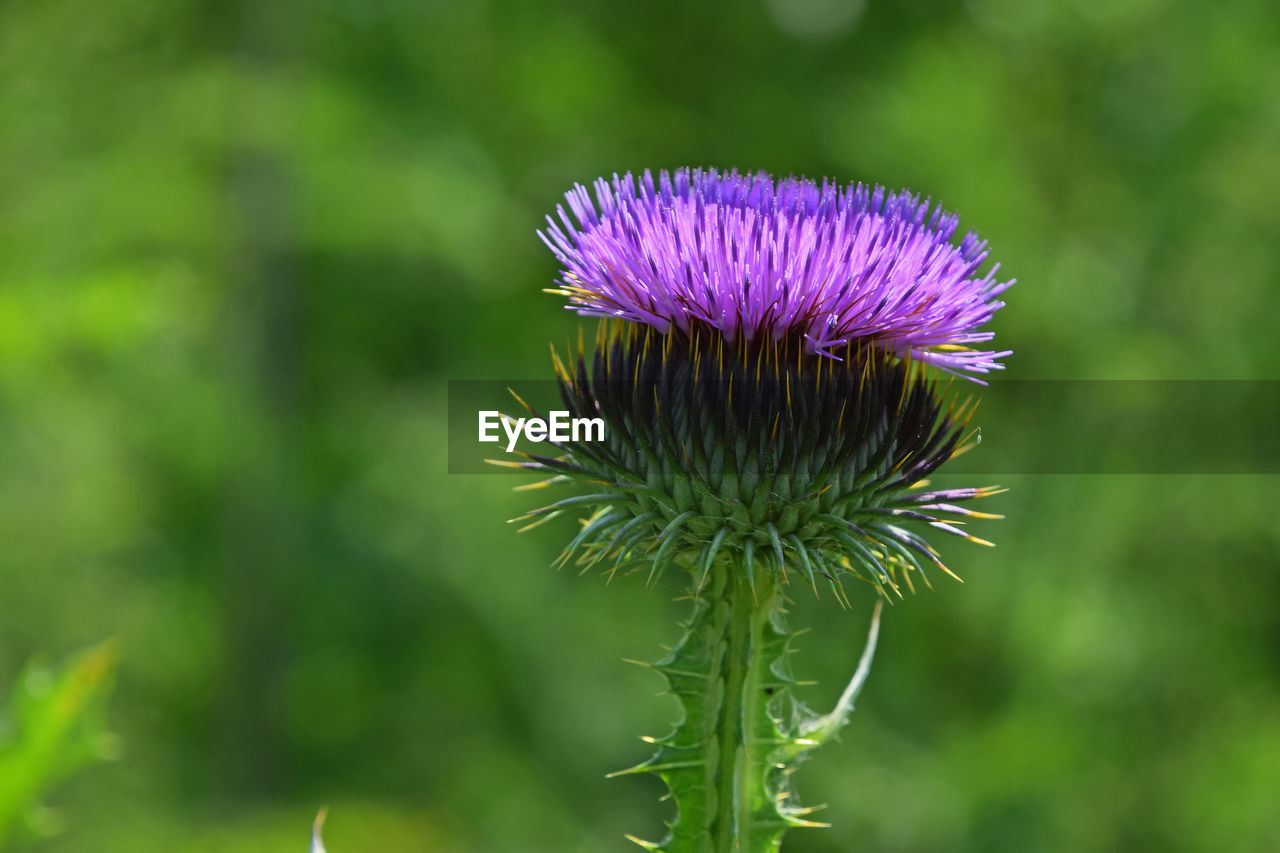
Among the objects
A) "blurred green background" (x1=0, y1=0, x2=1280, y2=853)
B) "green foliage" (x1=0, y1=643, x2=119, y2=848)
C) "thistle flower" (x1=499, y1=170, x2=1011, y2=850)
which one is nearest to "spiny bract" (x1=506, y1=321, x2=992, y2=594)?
"thistle flower" (x1=499, y1=170, x2=1011, y2=850)

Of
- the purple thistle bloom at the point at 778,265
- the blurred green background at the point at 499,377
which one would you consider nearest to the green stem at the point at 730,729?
the purple thistle bloom at the point at 778,265

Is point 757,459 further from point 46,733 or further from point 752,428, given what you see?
point 46,733

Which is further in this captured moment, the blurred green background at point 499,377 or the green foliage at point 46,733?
the blurred green background at point 499,377

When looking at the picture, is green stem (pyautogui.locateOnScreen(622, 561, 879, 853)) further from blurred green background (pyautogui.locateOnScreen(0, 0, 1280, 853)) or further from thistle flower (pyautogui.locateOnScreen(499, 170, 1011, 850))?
blurred green background (pyautogui.locateOnScreen(0, 0, 1280, 853))

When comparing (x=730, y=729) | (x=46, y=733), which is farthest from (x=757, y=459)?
(x=46, y=733)

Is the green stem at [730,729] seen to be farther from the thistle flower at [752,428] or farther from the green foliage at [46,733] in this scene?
the green foliage at [46,733]

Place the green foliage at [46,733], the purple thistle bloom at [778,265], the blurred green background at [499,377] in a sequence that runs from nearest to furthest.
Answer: the purple thistle bloom at [778,265], the green foliage at [46,733], the blurred green background at [499,377]
